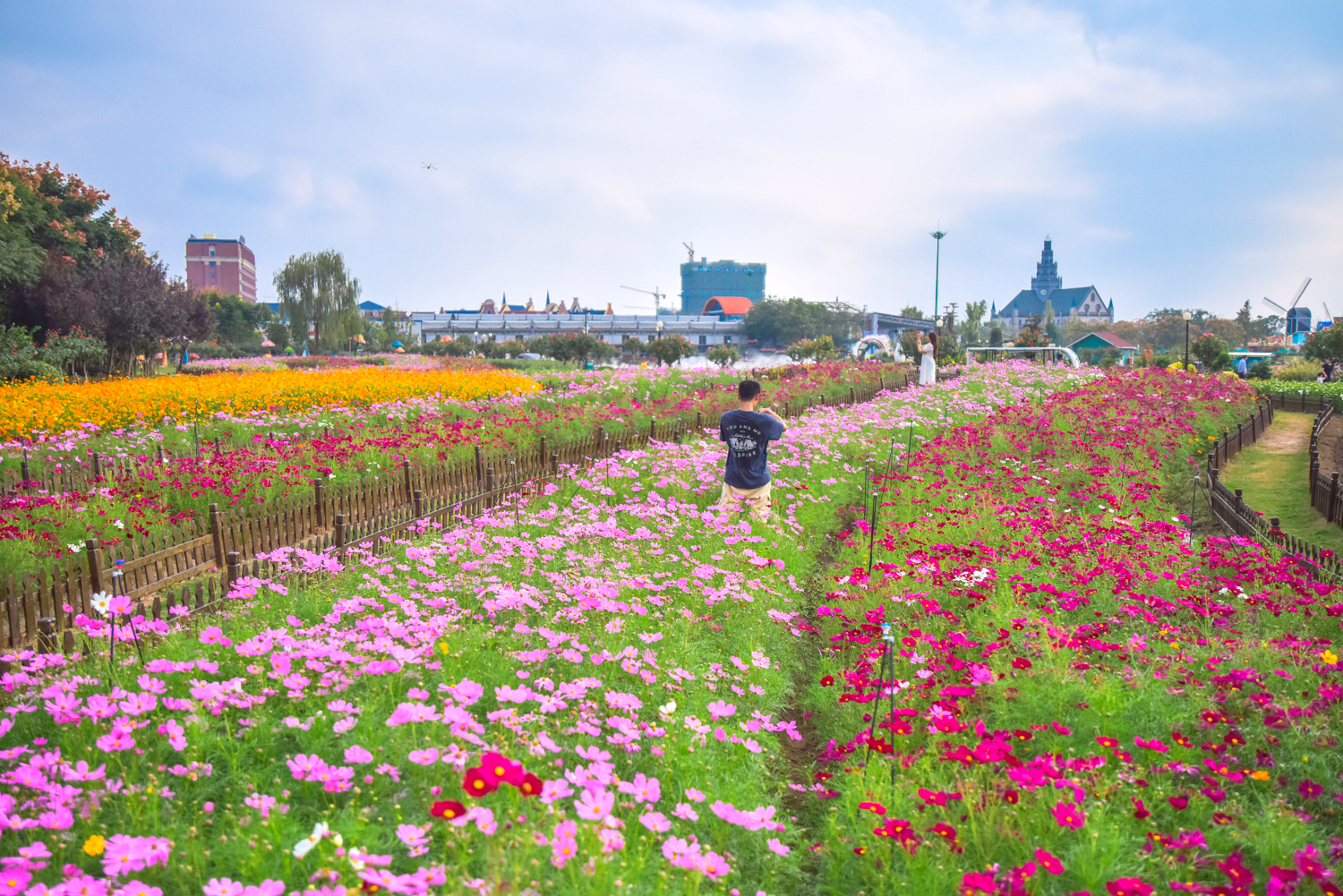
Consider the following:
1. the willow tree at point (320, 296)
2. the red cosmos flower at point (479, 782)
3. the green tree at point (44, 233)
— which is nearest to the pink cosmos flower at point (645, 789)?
the red cosmos flower at point (479, 782)

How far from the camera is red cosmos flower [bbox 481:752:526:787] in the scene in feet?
5.98

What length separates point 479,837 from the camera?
2389 mm

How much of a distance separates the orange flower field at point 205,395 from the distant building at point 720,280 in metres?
158

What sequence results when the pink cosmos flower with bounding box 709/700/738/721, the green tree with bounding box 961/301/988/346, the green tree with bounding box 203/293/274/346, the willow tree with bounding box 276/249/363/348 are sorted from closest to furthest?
1. the pink cosmos flower with bounding box 709/700/738/721
2. the willow tree with bounding box 276/249/363/348
3. the green tree with bounding box 203/293/274/346
4. the green tree with bounding box 961/301/988/346

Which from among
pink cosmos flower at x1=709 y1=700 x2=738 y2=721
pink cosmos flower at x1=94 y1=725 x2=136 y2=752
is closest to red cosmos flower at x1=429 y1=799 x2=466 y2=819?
pink cosmos flower at x1=94 y1=725 x2=136 y2=752

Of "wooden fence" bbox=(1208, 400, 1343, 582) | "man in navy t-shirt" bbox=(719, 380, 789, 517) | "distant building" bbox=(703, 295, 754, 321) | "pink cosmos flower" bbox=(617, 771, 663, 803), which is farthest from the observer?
"distant building" bbox=(703, 295, 754, 321)

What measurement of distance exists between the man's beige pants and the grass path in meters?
5.44

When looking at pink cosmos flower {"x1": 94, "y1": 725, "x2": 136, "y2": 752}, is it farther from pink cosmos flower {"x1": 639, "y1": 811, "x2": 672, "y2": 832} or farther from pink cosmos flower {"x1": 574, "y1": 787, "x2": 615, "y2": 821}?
pink cosmos flower {"x1": 639, "y1": 811, "x2": 672, "y2": 832}

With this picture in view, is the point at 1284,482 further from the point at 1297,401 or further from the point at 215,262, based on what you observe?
the point at 215,262

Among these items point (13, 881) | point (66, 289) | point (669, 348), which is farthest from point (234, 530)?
point (669, 348)

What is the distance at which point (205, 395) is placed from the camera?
1388cm

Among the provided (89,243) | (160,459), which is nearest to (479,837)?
(160,459)

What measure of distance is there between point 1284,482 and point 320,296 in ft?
143

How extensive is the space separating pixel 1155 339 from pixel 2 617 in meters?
97.7
